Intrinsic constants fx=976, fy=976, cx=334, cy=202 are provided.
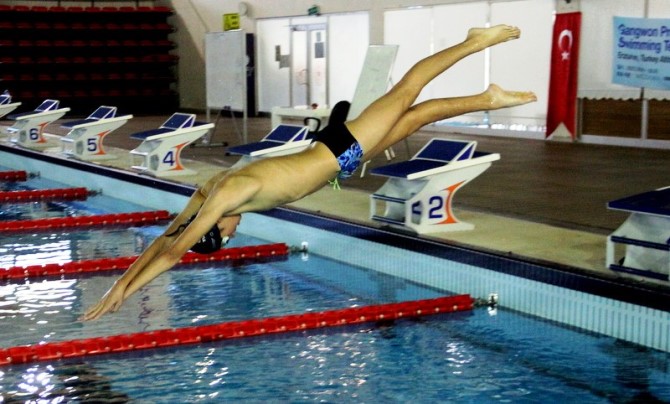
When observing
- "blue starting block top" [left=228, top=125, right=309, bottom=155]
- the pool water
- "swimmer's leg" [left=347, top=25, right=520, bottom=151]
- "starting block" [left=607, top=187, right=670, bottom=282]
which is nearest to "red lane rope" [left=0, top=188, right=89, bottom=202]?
"blue starting block top" [left=228, top=125, right=309, bottom=155]

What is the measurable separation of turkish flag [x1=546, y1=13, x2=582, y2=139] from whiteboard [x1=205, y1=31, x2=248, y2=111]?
4458 millimetres

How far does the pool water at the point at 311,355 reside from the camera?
4.46 metres

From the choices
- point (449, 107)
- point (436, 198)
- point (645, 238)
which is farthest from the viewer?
point (436, 198)

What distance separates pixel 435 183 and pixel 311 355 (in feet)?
7.91

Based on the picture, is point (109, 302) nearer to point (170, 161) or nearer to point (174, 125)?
point (170, 161)

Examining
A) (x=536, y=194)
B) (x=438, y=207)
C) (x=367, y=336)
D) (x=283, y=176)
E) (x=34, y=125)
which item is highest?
(x=283, y=176)

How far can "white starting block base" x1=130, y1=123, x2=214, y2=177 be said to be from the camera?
35.5ft

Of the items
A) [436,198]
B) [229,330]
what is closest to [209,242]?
[229,330]

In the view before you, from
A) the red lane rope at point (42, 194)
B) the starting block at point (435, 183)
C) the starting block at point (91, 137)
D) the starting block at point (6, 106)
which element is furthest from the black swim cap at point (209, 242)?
the starting block at point (6, 106)

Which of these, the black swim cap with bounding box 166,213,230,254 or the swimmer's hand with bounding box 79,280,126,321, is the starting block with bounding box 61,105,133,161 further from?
the swimmer's hand with bounding box 79,280,126,321

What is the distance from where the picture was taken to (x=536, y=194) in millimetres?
8758

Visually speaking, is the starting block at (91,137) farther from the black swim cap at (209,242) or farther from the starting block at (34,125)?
the black swim cap at (209,242)

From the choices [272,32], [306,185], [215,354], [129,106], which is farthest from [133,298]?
[129,106]

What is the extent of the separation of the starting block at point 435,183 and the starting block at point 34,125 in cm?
850
